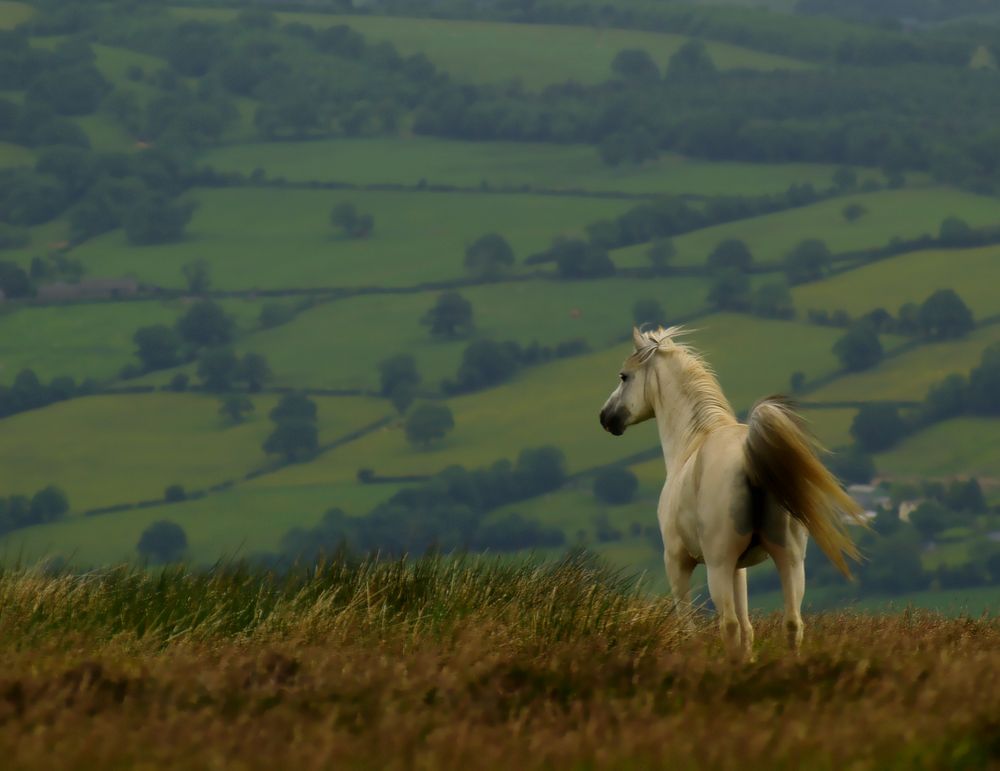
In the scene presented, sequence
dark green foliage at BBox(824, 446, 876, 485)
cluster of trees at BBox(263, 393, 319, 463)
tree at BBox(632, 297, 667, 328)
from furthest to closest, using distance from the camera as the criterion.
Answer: tree at BBox(632, 297, 667, 328) → cluster of trees at BBox(263, 393, 319, 463) → dark green foliage at BBox(824, 446, 876, 485)

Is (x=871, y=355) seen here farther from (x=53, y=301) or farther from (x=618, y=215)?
(x=53, y=301)

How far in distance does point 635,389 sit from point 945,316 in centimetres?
12757

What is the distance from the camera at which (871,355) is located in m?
128

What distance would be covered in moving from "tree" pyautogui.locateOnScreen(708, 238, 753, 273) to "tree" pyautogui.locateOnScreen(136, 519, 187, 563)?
61.0 m

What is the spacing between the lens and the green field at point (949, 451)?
11775cm

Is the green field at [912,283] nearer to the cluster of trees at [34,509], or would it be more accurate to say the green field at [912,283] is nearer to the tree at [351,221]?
the tree at [351,221]

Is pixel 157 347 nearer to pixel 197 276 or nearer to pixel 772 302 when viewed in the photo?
pixel 197 276

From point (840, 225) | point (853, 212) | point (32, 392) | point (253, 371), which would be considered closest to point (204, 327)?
point (253, 371)

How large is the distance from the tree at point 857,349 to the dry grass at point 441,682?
391ft

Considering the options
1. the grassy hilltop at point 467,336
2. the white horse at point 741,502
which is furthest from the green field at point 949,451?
the white horse at point 741,502

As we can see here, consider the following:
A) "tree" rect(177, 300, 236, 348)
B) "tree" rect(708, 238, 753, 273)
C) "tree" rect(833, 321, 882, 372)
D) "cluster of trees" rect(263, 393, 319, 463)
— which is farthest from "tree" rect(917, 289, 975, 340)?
"tree" rect(177, 300, 236, 348)

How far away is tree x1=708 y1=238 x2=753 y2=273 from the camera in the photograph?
6033 inches

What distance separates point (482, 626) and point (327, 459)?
4612 inches

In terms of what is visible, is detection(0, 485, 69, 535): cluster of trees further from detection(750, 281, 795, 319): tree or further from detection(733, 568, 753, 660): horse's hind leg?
detection(733, 568, 753, 660): horse's hind leg
